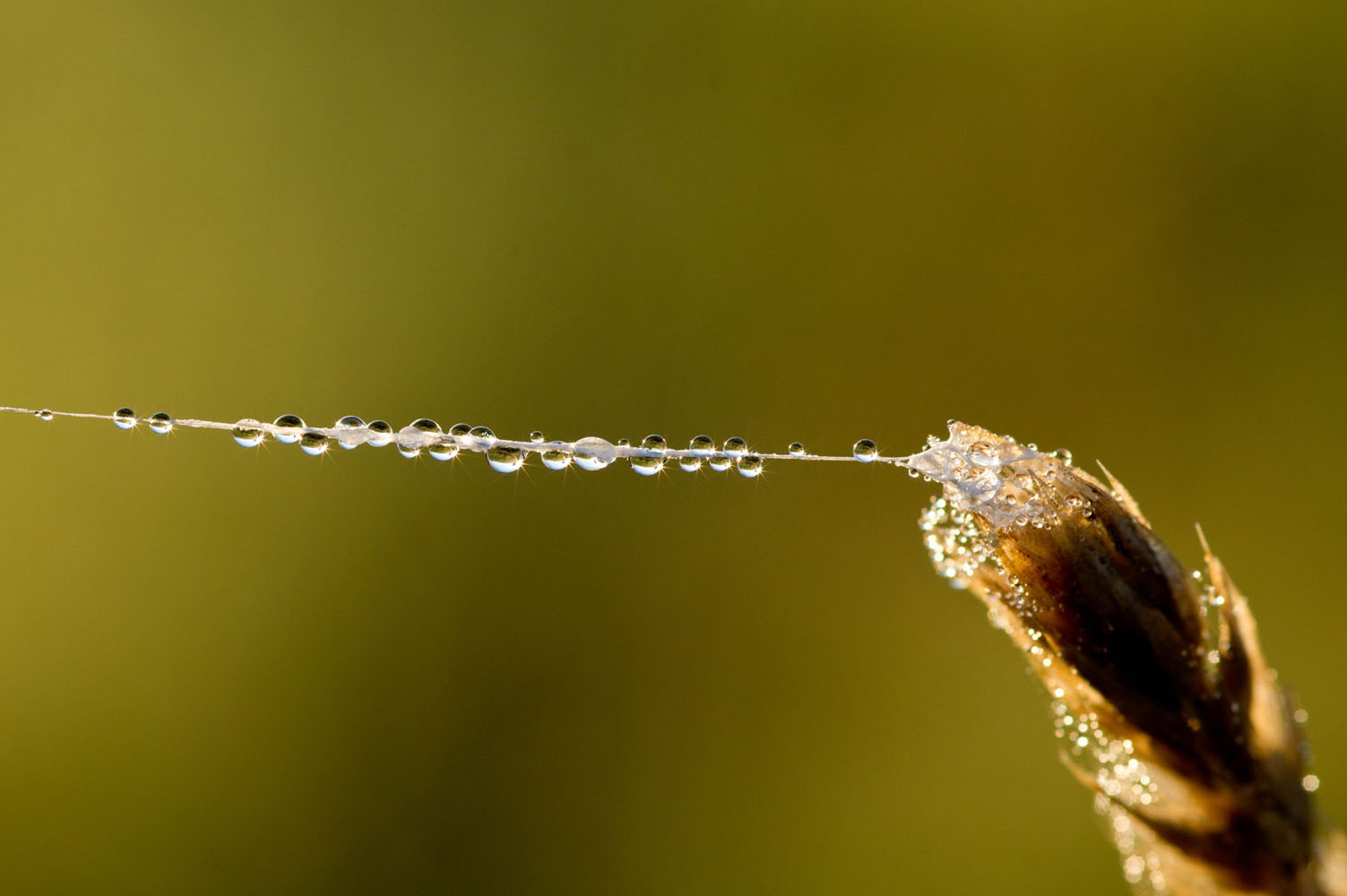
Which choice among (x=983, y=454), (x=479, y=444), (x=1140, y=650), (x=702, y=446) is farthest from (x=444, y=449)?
(x=1140, y=650)

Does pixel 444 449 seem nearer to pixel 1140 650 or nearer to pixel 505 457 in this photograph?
pixel 505 457

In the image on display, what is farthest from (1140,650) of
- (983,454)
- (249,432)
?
(249,432)

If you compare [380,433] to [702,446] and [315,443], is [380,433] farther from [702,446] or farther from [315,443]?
[702,446]

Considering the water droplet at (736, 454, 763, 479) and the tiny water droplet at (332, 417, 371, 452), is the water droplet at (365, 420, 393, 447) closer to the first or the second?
the tiny water droplet at (332, 417, 371, 452)

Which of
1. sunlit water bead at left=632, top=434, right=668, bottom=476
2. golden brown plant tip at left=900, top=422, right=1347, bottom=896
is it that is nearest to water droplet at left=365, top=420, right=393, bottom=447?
sunlit water bead at left=632, top=434, right=668, bottom=476

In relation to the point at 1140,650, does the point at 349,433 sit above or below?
above

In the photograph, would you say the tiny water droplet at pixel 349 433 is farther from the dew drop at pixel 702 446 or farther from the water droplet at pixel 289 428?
the dew drop at pixel 702 446
